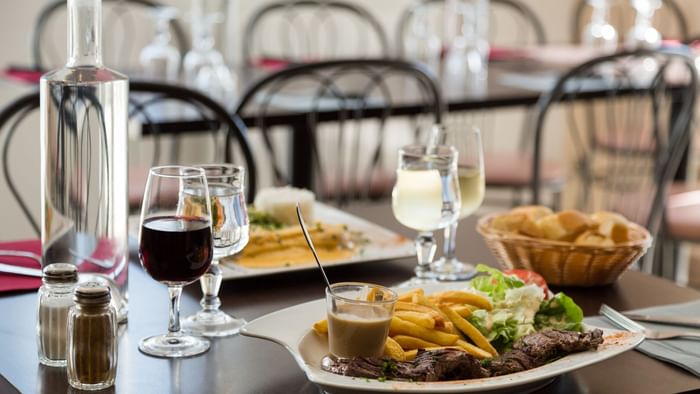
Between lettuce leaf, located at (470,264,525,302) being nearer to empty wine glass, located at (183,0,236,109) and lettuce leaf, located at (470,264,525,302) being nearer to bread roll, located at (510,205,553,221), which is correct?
bread roll, located at (510,205,553,221)

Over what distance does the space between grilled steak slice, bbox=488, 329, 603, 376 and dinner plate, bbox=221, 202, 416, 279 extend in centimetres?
39

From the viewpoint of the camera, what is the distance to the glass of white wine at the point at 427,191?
1298 millimetres

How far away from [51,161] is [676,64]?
123 inches

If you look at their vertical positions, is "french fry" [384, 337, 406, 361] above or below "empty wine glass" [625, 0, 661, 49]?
below

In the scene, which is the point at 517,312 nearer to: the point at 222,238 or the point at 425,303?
the point at 425,303

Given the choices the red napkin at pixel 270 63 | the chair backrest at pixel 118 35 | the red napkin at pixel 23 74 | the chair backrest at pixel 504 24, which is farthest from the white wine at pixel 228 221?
the chair backrest at pixel 504 24

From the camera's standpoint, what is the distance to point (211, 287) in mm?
1146

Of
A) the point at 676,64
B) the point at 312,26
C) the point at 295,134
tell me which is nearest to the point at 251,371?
the point at 295,134

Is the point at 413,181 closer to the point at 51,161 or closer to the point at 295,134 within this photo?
the point at 51,161

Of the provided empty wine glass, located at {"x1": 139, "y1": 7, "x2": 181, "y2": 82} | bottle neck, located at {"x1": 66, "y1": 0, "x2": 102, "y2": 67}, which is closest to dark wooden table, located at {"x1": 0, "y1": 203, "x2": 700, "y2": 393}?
bottle neck, located at {"x1": 66, "y1": 0, "x2": 102, "y2": 67}

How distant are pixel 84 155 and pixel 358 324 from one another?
375mm

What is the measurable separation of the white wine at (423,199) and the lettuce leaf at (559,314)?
22cm

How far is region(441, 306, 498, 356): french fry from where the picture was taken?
3.38 ft

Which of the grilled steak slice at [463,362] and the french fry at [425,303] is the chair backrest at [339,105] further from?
the grilled steak slice at [463,362]
